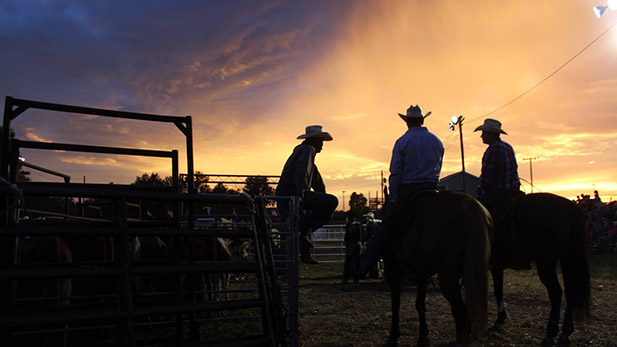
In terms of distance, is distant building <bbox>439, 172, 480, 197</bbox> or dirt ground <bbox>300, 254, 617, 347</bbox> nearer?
dirt ground <bbox>300, 254, 617, 347</bbox>

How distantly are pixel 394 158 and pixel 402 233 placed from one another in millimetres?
1029

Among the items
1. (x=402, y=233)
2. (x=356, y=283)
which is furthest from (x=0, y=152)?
(x=356, y=283)

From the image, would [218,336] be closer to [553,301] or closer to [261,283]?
[261,283]

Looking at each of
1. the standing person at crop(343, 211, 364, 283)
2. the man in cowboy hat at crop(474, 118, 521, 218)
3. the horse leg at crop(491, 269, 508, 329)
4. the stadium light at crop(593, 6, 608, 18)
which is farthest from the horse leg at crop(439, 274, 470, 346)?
the stadium light at crop(593, 6, 608, 18)

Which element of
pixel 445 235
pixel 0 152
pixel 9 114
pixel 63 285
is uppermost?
pixel 9 114

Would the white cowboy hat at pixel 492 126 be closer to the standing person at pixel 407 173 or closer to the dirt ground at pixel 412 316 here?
the standing person at pixel 407 173

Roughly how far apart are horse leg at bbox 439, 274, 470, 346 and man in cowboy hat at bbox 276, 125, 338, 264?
1.98 metres

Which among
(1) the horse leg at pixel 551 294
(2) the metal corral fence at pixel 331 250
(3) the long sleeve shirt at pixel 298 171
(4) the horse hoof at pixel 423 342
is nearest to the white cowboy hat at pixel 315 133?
(3) the long sleeve shirt at pixel 298 171

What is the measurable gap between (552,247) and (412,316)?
2.77 metres

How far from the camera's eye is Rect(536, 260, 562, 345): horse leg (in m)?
5.82

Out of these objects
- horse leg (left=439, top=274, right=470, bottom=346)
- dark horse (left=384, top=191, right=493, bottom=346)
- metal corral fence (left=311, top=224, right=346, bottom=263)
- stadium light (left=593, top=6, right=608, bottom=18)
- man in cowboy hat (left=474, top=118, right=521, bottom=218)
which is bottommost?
metal corral fence (left=311, top=224, right=346, bottom=263)

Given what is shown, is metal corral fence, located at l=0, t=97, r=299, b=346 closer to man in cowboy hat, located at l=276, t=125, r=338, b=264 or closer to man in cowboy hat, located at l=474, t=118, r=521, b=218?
man in cowboy hat, located at l=276, t=125, r=338, b=264

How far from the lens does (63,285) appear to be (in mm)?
5234

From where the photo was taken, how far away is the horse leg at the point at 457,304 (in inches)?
195
